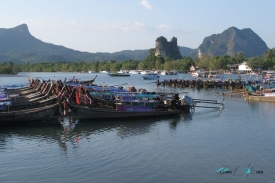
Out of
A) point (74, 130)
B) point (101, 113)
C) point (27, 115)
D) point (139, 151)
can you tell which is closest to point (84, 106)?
point (101, 113)

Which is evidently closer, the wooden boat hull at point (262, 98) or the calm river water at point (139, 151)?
the calm river water at point (139, 151)

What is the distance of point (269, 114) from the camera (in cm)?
3766

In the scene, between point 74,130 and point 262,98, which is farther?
point 262,98

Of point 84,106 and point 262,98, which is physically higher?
point 84,106

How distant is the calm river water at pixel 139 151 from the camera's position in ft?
58.3

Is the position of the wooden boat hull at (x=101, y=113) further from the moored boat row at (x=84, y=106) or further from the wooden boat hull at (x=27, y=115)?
the wooden boat hull at (x=27, y=115)

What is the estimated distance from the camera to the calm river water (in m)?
17.8

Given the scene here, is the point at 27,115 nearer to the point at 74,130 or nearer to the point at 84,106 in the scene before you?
the point at 74,130

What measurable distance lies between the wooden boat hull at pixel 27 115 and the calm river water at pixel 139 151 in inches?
22.1

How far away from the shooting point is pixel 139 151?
2202cm

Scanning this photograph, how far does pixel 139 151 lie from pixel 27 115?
11108 millimetres

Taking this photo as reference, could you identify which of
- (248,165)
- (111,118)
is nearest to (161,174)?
(248,165)

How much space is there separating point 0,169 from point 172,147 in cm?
1025

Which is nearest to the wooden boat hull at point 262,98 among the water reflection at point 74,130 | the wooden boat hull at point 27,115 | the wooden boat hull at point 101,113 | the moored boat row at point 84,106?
the moored boat row at point 84,106
